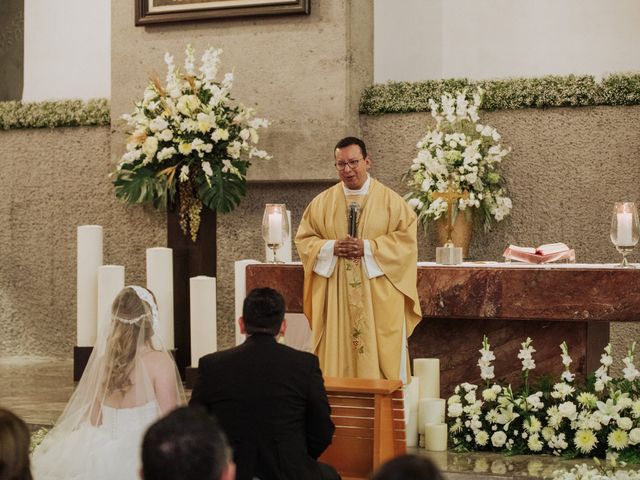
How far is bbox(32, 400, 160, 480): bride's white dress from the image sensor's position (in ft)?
14.2

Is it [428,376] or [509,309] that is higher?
[509,309]

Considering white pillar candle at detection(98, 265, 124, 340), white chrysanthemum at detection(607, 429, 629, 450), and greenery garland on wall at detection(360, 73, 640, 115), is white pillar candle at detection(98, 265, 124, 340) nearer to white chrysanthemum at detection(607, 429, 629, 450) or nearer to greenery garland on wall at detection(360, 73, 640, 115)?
greenery garland on wall at detection(360, 73, 640, 115)

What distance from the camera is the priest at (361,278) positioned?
5980mm

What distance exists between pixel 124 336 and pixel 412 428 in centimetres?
206

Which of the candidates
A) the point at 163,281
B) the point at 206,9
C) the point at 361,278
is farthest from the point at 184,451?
the point at 206,9

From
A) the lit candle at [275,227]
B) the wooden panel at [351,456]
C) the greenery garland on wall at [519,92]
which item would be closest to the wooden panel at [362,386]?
the wooden panel at [351,456]

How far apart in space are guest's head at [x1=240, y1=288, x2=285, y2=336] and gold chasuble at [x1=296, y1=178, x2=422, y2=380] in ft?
7.17

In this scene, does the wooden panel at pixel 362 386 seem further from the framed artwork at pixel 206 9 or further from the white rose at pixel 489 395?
the framed artwork at pixel 206 9

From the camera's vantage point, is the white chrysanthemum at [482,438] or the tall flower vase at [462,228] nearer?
the white chrysanthemum at [482,438]

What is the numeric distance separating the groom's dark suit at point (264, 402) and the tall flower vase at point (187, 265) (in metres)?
4.34

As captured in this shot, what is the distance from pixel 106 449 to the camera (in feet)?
14.3

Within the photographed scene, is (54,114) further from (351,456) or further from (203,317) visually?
(351,456)

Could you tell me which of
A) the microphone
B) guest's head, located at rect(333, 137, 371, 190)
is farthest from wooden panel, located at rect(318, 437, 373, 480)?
guest's head, located at rect(333, 137, 371, 190)

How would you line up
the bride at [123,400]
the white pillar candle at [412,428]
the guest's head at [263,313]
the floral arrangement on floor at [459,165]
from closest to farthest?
1. the guest's head at [263,313]
2. the bride at [123,400]
3. the white pillar candle at [412,428]
4. the floral arrangement on floor at [459,165]
